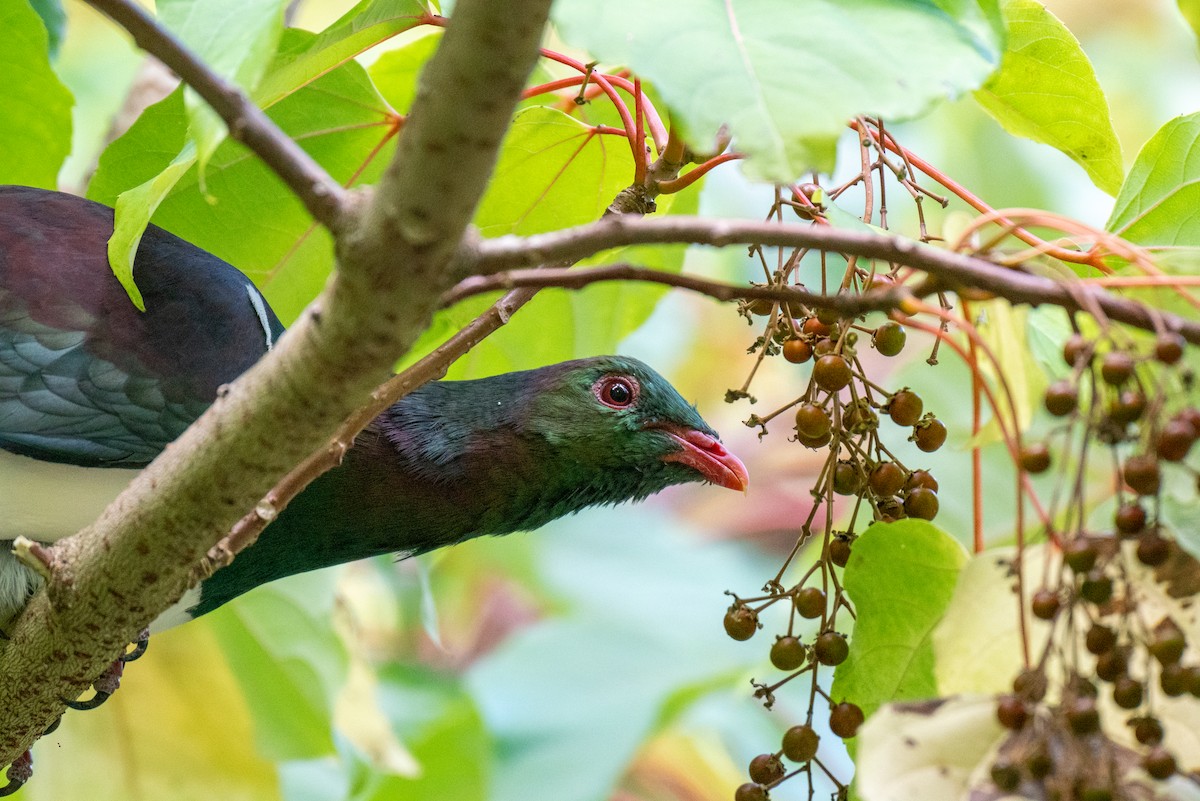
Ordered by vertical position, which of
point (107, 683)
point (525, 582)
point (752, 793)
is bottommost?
point (107, 683)

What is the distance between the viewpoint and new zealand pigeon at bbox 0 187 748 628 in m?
2.41

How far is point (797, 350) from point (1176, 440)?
73 cm

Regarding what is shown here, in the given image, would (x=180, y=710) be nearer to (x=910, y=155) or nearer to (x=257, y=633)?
(x=257, y=633)

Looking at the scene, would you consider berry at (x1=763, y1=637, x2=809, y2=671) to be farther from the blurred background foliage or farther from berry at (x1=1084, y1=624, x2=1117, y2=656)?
berry at (x1=1084, y1=624, x2=1117, y2=656)

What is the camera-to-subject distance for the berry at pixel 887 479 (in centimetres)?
166

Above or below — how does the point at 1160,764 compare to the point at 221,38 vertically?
below

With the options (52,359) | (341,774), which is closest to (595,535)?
A: (341,774)

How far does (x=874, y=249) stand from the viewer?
1.10m

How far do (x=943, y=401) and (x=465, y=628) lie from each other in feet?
12.7

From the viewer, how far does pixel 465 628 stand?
20.7 feet

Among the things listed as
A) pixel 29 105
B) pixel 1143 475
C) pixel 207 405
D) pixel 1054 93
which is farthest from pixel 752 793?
pixel 29 105

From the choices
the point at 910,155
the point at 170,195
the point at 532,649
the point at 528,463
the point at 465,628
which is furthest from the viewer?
the point at 465,628

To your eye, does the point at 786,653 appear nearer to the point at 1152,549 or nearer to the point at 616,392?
the point at 1152,549

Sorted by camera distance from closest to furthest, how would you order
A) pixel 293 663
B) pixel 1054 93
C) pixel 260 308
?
pixel 1054 93 < pixel 260 308 < pixel 293 663
